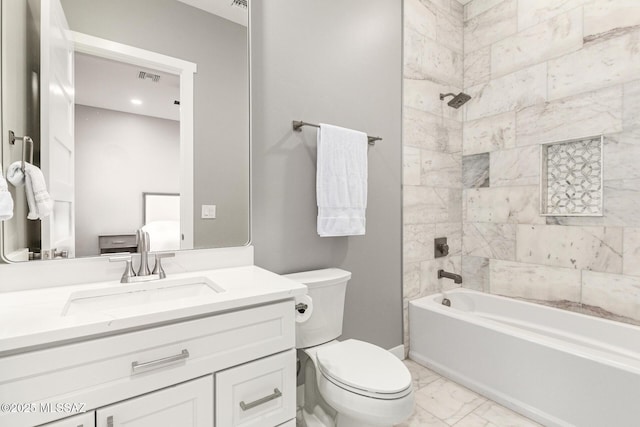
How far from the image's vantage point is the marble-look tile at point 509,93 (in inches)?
83.6

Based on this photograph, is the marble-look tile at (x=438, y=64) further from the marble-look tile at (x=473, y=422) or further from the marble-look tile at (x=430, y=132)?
Result: the marble-look tile at (x=473, y=422)

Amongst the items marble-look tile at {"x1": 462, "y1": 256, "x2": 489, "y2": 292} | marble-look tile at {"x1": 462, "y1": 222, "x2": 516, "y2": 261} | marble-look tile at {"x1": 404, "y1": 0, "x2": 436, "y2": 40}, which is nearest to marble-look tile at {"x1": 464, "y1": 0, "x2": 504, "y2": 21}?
marble-look tile at {"x1": 404, "y1": 0, "x2": 436, "y2": 40}

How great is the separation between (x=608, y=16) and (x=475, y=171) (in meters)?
1.18

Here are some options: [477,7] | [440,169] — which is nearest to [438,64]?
[477,7]

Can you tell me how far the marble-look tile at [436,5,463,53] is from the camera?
2414 mm

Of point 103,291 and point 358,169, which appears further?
point 358,169

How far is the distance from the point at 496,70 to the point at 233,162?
2204mm

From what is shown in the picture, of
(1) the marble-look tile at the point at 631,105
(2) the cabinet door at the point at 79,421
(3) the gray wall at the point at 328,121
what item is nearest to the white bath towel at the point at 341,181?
(3) the gray wall at the point at 328,121

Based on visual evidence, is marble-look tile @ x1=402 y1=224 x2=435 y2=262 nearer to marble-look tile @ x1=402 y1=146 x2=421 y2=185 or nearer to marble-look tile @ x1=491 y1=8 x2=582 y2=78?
marble-look tile @ x1=402 y1=146 x2=421 y2=185

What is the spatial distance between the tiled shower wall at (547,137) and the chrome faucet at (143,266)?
7.68 ft

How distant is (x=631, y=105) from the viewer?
1.73 m

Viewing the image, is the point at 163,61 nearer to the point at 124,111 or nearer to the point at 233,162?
the point at 124,111

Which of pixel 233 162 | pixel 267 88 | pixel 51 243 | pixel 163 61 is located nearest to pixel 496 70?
pixel 267 88

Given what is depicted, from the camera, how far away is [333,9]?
1.83m
